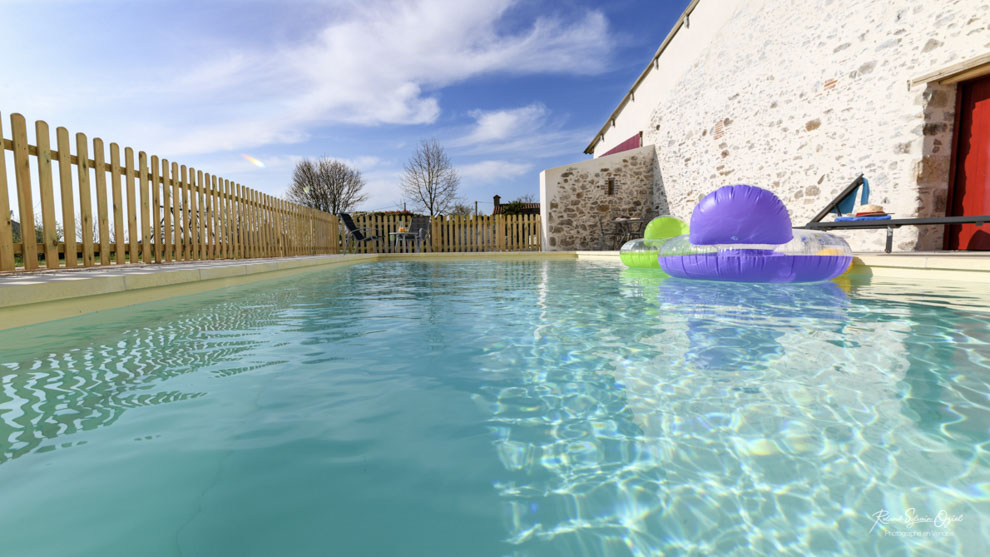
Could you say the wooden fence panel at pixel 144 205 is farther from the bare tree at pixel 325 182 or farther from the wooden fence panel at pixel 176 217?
the bare tree at pixel 325 182

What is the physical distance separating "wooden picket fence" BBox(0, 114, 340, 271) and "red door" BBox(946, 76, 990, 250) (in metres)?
11.2

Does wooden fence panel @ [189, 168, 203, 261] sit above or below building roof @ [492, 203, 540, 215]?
below

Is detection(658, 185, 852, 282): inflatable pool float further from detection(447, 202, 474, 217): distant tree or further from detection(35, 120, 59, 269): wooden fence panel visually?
detection(447, 202, 474, 217): distant tree

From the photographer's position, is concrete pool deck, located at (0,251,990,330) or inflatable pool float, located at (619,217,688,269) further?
inflatable pool float, located at (619,217,688,269)

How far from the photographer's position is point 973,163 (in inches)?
232

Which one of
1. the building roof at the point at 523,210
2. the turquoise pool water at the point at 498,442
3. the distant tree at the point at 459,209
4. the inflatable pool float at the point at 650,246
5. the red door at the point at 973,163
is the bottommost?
the turquoise pool water at the point at 498,442

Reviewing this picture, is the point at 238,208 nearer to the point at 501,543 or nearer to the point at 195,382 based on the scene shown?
the point at 195,382

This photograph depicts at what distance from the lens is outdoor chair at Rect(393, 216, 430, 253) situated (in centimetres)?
1285

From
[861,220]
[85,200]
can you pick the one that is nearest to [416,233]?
[85,200]

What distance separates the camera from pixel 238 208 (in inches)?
298

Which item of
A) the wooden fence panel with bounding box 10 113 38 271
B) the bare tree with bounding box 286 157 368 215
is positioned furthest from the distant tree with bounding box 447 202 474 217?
the wooden fence panel with bounding box 10 113 38 271

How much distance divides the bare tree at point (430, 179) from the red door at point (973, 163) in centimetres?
2160

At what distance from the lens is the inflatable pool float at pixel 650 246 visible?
6.93m

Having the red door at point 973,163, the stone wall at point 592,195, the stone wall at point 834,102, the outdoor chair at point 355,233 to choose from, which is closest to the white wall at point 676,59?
the stone wall at point 834,102
